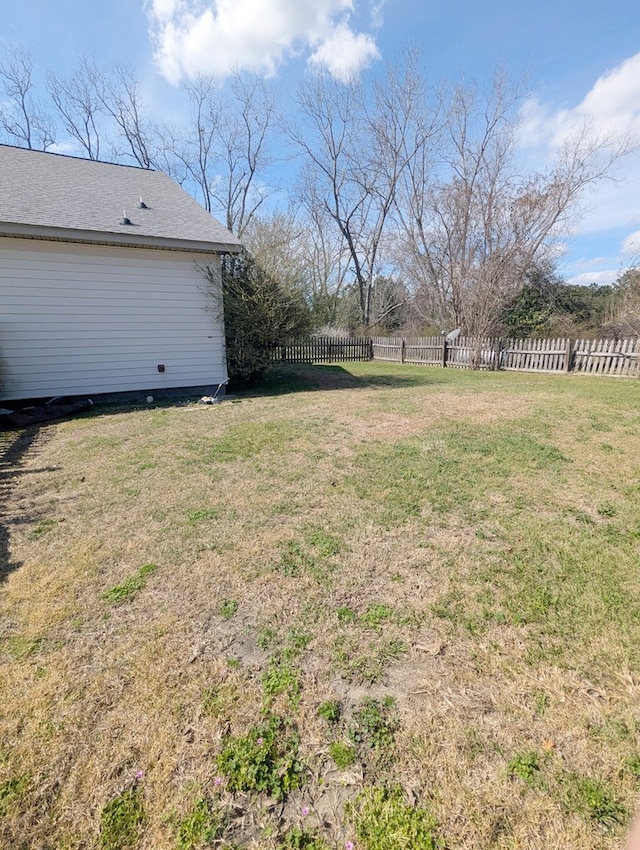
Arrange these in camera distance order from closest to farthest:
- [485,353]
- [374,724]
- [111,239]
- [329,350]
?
1. [374,724]
2. [111,239]
3. [485,353]
4. [329,350]

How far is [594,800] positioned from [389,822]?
70cm

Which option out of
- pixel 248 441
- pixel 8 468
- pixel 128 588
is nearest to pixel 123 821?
pixel 128 588

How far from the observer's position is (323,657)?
1896 millimetres

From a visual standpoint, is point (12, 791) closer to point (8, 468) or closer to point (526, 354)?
point (8, 468)

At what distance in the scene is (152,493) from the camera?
373 centimetres

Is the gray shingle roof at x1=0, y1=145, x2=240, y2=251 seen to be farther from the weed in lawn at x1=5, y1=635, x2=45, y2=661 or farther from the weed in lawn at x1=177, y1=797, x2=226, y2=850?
the weed in lawn at x1=177, y1=797, x2=226, y2=850

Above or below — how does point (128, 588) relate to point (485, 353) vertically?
below

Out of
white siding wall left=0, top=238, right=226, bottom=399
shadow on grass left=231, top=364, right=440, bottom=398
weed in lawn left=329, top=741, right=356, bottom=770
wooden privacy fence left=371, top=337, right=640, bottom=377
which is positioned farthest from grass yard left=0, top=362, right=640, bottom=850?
wooden privacy fence left=371, top=337, right=640, bottom=377

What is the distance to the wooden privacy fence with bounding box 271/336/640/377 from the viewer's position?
11.0m

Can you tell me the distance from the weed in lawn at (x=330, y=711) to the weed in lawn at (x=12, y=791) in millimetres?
1092

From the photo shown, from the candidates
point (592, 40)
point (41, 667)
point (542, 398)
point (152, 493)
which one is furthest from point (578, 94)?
point (41, 667)

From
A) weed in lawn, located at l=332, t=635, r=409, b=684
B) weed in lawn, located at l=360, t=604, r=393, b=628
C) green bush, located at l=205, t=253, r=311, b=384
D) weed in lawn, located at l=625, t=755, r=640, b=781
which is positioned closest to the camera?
weed in lawn, located at l=625, t=755, r=640, b=781

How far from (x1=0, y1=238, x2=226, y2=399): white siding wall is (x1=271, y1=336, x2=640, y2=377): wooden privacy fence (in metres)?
2.50

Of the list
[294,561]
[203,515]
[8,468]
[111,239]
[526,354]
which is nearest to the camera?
[294,561]
